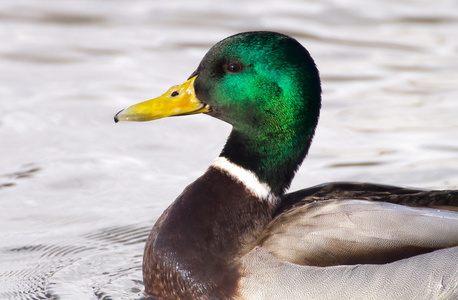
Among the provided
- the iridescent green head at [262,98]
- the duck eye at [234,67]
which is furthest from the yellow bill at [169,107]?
the duck eye at [234,67]

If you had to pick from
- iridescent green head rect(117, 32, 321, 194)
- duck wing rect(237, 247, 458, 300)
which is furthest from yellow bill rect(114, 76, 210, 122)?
duck wing rect(237, 247, 458, 300)

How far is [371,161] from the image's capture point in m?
7.68

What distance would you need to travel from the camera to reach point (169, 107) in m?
5.23

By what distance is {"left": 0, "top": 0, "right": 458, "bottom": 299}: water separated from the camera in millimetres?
6309

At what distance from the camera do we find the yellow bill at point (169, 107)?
5195 mm

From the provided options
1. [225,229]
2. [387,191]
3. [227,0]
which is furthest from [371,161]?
[227,0]

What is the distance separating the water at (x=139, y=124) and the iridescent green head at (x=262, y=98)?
1171mm

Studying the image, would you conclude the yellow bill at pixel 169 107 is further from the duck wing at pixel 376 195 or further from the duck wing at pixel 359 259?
the duck wing at pixel 359 259

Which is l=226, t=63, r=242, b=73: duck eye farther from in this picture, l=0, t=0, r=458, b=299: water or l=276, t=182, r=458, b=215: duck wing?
l=0, t=0, r=458, b=299: water

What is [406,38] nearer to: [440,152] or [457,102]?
[457,102]

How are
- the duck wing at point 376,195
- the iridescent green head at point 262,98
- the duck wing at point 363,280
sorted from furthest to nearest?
the duck wing at point 376,195
the iridescent green head at point 262,98
the duck wing at point 363,280

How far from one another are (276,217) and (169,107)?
93cm

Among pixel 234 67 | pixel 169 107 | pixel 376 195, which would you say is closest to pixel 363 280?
pixel 376 195

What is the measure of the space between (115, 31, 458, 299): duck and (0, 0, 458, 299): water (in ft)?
2.24
